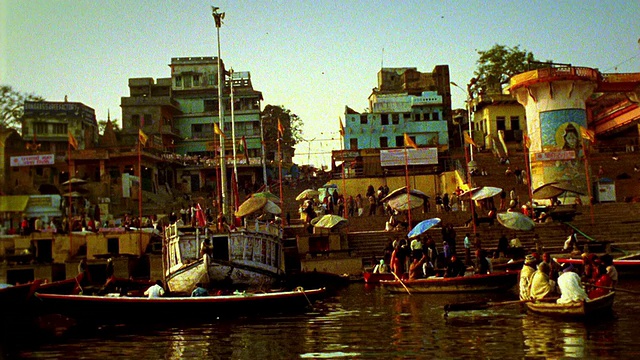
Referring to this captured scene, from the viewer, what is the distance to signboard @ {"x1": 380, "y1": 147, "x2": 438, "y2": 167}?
154 feet

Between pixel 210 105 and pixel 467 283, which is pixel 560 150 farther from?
pixel 210 105

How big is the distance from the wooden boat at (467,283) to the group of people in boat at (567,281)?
2.62m

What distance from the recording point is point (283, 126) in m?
65.4

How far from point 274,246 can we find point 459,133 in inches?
1427

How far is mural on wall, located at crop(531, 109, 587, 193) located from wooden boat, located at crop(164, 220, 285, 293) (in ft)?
62.6

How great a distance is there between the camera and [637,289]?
19.6m

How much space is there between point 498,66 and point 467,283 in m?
38.9

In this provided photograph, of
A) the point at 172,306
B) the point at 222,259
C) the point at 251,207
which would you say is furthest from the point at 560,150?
the point at 172,306

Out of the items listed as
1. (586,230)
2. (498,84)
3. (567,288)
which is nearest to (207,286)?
(567,288)

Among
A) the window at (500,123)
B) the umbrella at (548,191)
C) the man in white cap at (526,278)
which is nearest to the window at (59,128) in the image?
the window at (500,123)

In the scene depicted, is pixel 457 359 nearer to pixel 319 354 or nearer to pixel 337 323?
pixel 319 354

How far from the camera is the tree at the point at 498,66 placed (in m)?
54.6

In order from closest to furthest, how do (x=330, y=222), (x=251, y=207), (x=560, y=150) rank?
(x=251, y=207), (x=330, y=222), (x=560, y=150)

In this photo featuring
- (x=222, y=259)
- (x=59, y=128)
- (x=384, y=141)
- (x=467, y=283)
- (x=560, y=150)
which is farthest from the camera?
(x=384, y=141)
